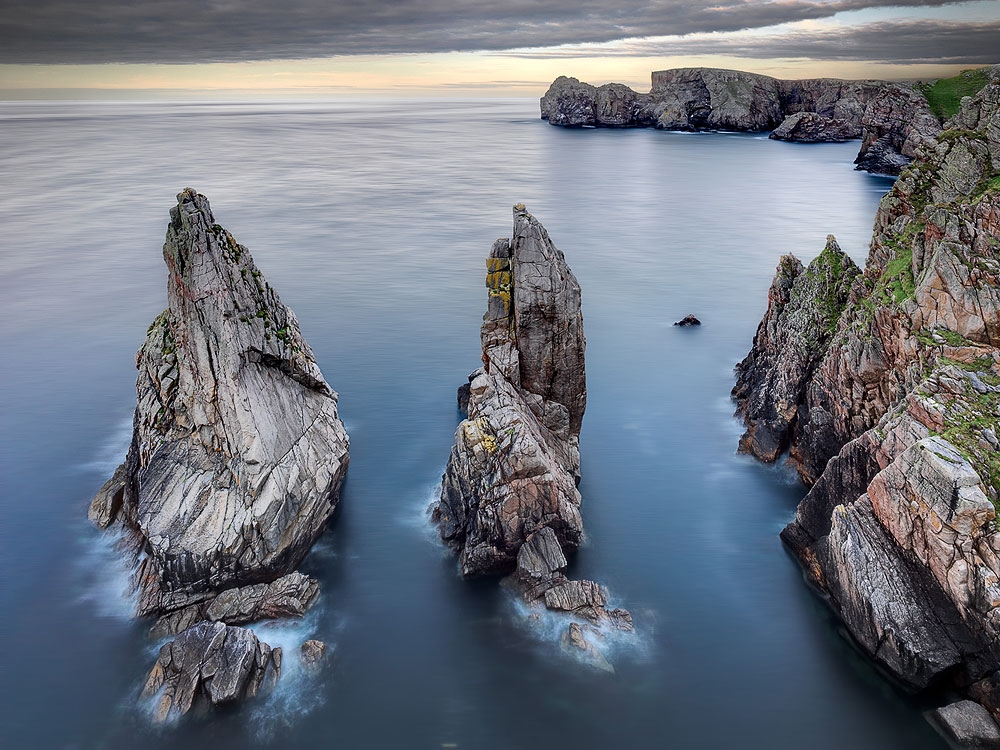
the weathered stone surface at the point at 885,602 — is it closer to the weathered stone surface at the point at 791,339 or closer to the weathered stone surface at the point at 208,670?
the weathered stone surface at the point at 791,339

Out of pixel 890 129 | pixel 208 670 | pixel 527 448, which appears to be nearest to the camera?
pixel 208 670

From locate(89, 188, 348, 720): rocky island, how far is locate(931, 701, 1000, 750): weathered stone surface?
79.6 ft

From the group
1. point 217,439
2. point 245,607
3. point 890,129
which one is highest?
point 890,129

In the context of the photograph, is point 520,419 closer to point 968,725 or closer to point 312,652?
point 312,652

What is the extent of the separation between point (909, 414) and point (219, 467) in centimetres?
2961

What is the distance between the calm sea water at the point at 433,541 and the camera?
28.0 metres

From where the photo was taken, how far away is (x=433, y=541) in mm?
37719

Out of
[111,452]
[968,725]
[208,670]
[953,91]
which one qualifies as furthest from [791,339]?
[953,91]

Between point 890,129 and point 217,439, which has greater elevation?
point 890,129

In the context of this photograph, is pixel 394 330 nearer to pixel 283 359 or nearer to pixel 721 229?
pixel 283 359

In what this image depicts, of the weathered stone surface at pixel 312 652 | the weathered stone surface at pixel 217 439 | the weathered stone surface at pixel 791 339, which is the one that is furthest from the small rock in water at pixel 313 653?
the weathered stone surface at pixel 791 339

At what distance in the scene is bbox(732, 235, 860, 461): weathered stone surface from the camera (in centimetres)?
4378

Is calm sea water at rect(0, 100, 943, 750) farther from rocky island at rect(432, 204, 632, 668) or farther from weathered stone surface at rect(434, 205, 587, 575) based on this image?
weathered stone surface at rect(434, 205, 587, 575)

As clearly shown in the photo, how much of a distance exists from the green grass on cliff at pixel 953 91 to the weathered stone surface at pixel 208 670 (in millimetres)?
101289
